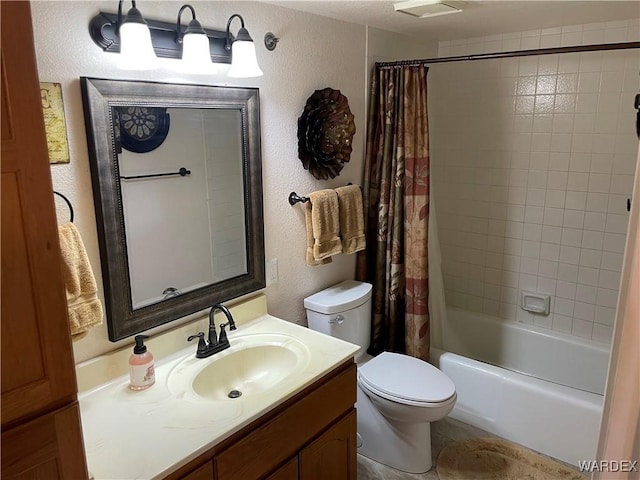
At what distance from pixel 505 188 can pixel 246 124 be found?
185 cm

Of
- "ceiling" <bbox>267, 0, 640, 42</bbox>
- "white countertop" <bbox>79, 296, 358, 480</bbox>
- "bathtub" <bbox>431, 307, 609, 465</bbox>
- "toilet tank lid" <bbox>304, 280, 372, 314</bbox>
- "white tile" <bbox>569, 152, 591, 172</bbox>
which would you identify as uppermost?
"ceiling" <bbox>267, 0, 640, 42</bbox>

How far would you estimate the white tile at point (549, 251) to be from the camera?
2980mm

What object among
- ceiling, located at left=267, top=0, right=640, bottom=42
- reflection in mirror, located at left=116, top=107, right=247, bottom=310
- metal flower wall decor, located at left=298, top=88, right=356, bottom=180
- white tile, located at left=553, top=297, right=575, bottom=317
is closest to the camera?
reflection in mirror, located at left=116, top=107, right=247, bottom=310

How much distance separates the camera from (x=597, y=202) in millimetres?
2785

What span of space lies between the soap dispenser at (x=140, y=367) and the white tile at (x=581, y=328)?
2.50 metres

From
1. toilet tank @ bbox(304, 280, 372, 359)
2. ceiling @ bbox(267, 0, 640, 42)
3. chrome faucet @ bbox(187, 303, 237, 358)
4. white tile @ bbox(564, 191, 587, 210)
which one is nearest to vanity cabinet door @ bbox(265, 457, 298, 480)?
chrome faucet @ bbox(187, 303, 237, 358)

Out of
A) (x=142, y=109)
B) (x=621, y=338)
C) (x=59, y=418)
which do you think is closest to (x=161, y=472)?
(x=59, y=418)

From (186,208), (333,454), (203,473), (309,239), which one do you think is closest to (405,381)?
(333,454)

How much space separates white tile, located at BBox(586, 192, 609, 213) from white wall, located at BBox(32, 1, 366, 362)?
1331 millimetres

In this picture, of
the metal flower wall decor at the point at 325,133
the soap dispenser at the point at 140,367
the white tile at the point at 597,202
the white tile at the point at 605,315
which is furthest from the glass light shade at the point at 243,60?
the white tile at the point at 605,315

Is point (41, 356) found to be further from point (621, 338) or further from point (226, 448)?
point (621, 338)

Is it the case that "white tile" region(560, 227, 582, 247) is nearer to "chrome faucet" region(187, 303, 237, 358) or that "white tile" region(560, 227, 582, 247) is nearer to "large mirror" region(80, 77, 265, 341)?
"large mirror" region(80, 77, 265, 341)

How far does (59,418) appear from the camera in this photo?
39.8 inches

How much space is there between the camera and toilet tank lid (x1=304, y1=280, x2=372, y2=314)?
7.63 feet
